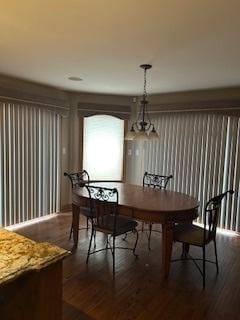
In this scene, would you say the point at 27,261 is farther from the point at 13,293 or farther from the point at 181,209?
the point at 181,209

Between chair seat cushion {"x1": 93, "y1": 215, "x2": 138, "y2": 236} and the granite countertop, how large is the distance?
5.06ft

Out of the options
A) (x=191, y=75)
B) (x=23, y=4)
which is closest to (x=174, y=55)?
(x=191, y=75)

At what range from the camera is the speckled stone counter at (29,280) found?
129cm

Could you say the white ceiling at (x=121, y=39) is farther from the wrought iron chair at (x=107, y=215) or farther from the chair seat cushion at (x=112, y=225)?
the chair seat cushion at (x=112, y=225)

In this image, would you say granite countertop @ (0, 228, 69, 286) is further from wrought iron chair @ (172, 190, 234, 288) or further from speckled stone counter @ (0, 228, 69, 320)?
wrought iron chair @ (172, 190, 234, 288)

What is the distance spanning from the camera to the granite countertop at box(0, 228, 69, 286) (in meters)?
1.25

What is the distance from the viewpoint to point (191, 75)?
3.50m

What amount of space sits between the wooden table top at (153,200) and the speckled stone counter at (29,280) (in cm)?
151

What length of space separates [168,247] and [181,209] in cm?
43

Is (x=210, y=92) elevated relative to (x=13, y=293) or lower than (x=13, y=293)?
elevated

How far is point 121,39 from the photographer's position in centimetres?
232

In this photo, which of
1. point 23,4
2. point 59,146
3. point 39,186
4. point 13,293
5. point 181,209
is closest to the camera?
point 13,293

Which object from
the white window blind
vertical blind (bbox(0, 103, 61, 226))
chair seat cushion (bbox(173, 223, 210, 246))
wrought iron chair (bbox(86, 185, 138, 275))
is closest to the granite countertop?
wrought iron chair (bbox(86, 185, 138, 275))

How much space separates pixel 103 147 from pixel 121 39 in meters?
3.25
